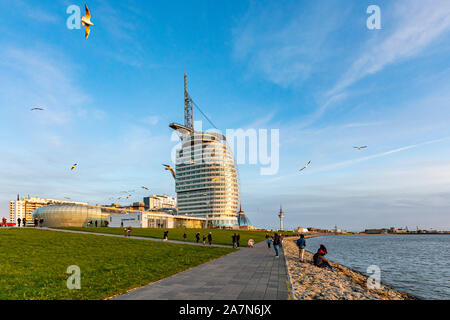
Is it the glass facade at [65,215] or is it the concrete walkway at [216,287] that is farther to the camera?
the glass facade at [65,215]

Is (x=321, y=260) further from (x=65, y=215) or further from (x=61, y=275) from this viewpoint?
(x=65, y=215)

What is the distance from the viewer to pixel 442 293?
18672 millimetres

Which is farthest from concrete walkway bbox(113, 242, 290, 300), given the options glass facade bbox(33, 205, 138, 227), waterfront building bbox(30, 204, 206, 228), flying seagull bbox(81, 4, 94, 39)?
glass facade bbox(33, 205, 138, 227)

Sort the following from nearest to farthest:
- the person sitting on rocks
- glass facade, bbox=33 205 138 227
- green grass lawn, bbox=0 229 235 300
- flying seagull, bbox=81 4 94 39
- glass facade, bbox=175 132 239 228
→ green grass lawn, bbox=0 229 235 300, flying seagull, bbox=81 4 94 39, the person sitting on rocks, glass facade, bbox=33 205 138 227, glass facade, bbox=175 132 239 228

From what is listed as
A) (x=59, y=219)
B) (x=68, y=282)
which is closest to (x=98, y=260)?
(x=68, y=282)

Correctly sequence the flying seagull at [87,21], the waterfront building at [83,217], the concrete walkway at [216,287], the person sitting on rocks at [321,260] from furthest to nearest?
the waterfront building at [83,217] → the person sitting on rocks at [321,260] → the flying seagull at [87,21] → the concrete walkway at [216,287]

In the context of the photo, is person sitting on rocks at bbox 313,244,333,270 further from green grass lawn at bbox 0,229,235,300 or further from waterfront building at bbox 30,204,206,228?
waterfront building at bbox 30,204,206,228

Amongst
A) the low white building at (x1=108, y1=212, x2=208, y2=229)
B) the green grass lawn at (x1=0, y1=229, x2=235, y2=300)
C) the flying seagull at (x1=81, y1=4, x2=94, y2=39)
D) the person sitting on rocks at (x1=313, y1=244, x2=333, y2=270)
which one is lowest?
the low white building at (x1=108, y1=212, x2=208, y2=229)

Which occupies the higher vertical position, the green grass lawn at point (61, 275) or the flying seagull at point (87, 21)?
the flying seagull at point (87, 21)

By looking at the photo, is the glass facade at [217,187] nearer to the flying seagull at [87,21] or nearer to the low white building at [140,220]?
the low white building at [140,220]

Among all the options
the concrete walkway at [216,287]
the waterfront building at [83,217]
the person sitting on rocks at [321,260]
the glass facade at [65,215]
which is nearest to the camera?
the concrete walkway at [216,287]

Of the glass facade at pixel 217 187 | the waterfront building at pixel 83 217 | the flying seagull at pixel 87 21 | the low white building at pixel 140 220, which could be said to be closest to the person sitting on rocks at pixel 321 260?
the flying seagull at pixel 87 21

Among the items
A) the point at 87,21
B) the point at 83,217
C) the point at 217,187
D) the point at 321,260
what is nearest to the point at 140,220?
the point at 83,217
